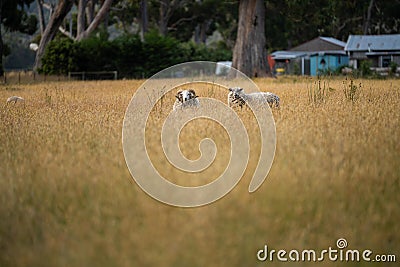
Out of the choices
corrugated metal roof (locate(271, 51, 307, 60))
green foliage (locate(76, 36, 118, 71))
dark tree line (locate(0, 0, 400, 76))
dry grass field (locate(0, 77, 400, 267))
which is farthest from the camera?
corrugated metal roof (locate(271, 51, 307, 60))

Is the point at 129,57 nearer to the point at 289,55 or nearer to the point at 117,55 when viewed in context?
the point at 117,55

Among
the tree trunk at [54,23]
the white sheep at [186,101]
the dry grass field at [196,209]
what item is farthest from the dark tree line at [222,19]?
the dry grass field at [196,209]

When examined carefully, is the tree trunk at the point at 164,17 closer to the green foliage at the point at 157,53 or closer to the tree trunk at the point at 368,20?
the green foliage at the point at 157,53

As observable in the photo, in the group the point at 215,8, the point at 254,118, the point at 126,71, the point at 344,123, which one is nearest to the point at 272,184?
the point at 344,123

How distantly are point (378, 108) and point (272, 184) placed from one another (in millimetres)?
5524

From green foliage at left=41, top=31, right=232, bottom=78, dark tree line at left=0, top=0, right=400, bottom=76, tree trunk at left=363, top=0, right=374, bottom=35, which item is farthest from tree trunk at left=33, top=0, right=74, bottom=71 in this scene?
tree trunk at left=363, top=0, right=374, bottom=35

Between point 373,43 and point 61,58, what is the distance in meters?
23.6

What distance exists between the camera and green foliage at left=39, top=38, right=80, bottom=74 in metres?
33.1

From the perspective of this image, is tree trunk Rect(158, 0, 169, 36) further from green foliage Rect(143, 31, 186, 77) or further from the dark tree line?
green foliage Rect(143, 31, 186, 77)

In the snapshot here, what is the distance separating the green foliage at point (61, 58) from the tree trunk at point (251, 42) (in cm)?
877

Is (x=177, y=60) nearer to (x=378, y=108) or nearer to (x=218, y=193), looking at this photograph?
(x=378, y=108)

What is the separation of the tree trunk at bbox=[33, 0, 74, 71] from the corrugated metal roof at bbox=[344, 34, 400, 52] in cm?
2086

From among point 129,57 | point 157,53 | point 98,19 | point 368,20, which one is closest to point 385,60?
point 368,20

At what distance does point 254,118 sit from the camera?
9.41 meters
